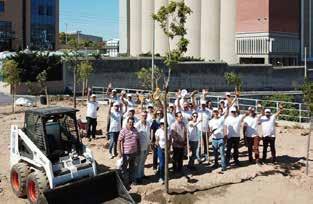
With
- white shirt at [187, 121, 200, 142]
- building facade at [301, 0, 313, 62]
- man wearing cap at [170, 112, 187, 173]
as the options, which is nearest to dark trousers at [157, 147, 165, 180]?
man wearing cap at [170, 112, 187, 173]

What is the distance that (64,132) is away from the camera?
12234 millimetres

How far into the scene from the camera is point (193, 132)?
13.7 m

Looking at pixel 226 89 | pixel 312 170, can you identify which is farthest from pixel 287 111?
pixel 226 89

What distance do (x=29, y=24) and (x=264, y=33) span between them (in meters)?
35.9

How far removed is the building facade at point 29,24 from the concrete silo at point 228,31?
25509 mm

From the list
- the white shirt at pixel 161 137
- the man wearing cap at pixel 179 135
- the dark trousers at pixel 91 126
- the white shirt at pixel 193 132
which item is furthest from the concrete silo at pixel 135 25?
the white shirt at pixel 161 137

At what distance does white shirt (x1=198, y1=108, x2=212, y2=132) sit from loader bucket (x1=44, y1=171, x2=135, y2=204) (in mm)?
4043

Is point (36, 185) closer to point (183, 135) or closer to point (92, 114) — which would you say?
point (183, 135)

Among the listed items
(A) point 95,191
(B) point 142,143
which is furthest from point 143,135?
(A) point 95,191

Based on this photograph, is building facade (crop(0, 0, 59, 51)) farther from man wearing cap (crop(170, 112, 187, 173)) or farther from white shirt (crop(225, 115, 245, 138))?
man wearing cap (crop(170, 112, 187, 173))

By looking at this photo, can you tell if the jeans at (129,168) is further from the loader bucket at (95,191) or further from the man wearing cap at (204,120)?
the man wearing cap at (204,120)

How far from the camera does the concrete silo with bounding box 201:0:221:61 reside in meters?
67.0

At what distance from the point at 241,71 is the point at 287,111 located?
2592 cm

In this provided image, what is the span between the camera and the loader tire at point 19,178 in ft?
39.3
